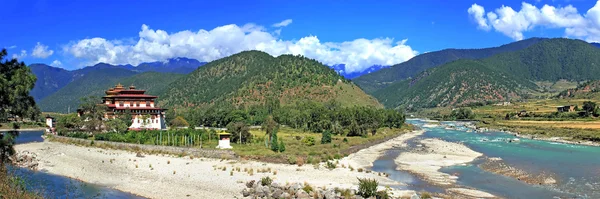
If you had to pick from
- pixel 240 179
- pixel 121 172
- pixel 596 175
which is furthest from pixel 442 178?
pixel 121 172

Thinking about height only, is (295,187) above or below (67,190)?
below

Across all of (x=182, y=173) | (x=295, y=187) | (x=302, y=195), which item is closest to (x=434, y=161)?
(x=295, y=187)

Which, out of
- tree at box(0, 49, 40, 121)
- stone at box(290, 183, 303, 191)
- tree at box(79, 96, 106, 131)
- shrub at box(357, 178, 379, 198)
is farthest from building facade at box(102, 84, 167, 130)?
tree at box(0, 49, 40, 121)

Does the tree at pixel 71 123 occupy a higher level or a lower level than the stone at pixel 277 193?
higher

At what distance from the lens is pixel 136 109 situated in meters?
93.3

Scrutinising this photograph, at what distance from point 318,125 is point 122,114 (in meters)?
42.4

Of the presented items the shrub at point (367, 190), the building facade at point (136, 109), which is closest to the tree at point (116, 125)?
the building facade at point (136, 109)

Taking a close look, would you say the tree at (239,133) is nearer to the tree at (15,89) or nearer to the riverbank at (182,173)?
the riverbank at (182,173)

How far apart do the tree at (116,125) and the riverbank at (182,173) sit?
20.1 meters

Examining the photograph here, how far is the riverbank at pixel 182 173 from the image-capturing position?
36438 mm

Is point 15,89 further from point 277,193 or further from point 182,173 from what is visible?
point 182,173

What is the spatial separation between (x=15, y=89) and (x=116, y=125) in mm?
65733

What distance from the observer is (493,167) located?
177ft

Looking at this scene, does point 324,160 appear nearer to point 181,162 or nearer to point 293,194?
point 181,162
